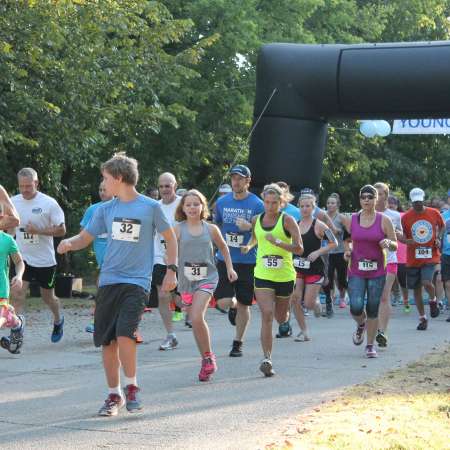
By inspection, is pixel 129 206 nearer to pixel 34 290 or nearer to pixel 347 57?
pixel 347 57

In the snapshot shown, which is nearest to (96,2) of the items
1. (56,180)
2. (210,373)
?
(56,180)

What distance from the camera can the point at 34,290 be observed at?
67.5ft

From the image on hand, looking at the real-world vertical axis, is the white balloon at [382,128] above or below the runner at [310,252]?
above

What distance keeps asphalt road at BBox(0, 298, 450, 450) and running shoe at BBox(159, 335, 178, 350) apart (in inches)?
4.8

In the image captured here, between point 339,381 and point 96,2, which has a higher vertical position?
point 96,2

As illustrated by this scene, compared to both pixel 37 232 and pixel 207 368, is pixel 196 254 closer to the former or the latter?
pixel 207 368

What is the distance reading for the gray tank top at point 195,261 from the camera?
9.75 meters

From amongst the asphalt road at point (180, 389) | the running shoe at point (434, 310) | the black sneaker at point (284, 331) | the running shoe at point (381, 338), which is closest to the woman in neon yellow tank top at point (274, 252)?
the asphalt road at point (180, 389)

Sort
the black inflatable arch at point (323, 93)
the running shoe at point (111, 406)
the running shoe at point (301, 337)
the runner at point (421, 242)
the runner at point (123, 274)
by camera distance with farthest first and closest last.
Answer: the runner at point (421, 242), the black inflatable arch at point (323, 93), the running shoe at point (301, 337), the runner at point (123, 274), the running shoe at point (111, 406)

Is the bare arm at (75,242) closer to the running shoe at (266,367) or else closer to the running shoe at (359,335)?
the running shoe at (266,367)

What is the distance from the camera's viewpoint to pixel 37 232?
1173 cm

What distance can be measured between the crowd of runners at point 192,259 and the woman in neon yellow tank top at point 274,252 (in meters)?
0.01

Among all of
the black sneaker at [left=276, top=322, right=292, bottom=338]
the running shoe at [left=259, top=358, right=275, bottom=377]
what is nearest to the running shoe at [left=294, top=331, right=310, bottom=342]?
the black sneaker at [left=276, top=322, right=292, bottom=338]

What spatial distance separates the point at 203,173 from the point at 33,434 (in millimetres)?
22028
